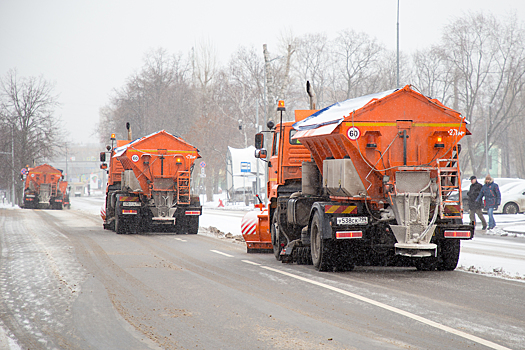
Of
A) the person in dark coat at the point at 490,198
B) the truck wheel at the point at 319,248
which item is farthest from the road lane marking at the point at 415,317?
the person in dark coat at the point at 490,198

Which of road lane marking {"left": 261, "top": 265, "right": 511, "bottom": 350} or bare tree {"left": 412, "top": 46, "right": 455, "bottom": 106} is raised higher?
bare tree {"left": 412, "top": 46, "right": 455, "bottom": 106}

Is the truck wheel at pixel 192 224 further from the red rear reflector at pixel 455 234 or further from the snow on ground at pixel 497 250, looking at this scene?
the red rear reflector at pixel 455 234

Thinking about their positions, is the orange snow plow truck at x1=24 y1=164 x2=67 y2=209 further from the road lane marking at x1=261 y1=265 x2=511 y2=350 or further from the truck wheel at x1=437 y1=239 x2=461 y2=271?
the road lane marking at x1=261 y1=265 x2=511 y2=350

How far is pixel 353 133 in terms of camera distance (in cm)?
977

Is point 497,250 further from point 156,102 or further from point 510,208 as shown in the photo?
point 156,102

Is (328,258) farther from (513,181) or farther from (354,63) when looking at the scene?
(354,63)

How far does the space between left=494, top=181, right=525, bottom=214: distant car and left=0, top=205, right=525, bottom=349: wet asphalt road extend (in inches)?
706

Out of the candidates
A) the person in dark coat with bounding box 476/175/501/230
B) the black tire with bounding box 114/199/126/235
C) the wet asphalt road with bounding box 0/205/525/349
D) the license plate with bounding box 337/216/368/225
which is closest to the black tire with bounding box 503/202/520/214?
the person in dark coat with bounding box 476/175/501/230

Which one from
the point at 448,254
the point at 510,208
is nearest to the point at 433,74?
the point at 510,208

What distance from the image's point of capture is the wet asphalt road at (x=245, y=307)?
18.3 feet

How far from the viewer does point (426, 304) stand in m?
7.23

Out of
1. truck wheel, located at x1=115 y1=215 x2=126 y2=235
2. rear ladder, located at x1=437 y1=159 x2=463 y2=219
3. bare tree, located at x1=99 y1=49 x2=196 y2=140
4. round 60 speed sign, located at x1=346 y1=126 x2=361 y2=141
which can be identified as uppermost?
bare tree, located at x1=99 y1=49 x2=196 y2=140

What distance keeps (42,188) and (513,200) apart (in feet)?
108

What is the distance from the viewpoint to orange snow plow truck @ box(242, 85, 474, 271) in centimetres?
970
